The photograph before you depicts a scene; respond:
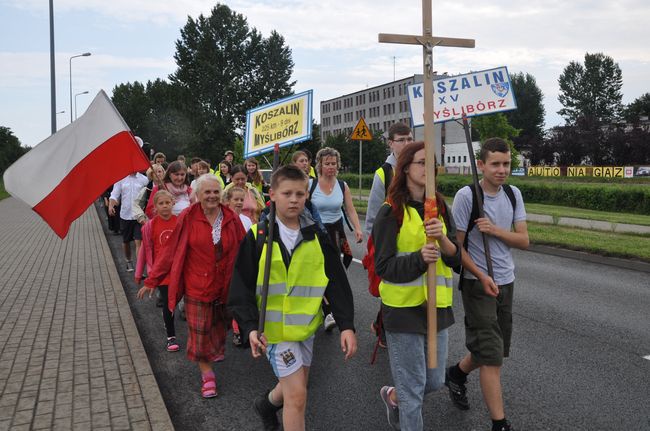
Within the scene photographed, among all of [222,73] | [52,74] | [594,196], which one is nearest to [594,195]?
[594,196]

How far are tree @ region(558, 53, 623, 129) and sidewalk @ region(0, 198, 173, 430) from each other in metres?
102

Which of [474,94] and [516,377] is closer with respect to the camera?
[516,377]

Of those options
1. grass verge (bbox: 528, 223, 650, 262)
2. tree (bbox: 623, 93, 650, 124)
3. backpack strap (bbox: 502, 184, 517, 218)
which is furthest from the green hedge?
tree (bbox: 623, 93, 650, 124)

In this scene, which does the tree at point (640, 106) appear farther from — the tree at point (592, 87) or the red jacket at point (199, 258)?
the red jacket at point (199, 258)

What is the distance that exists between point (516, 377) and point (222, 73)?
63.4 m

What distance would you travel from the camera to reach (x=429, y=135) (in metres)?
3.12

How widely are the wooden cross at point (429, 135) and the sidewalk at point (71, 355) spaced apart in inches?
71.6

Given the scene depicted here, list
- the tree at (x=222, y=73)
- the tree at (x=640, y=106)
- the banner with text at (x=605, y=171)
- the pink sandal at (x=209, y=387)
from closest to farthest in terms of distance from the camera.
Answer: the pink sandal at (x=209, y=387) → the banner with text at (x=605, y=171) → the tree at (x=222, y=73) → the tree at (x=640, y=106)

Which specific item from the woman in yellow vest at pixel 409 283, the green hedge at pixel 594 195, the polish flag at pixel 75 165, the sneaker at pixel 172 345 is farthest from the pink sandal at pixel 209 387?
the green hedge at pixel 594 195

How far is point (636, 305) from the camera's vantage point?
7.23 metres

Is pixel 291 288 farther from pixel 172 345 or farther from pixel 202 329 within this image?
pixel 172 345

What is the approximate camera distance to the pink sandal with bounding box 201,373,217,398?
179 inches

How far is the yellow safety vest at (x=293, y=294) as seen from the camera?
129 inches

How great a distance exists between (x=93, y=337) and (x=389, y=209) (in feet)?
13.2
